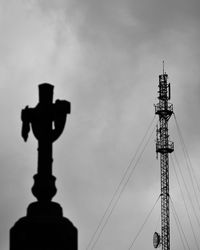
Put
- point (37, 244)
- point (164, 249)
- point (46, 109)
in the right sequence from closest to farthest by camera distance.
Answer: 1. point (37, 244)
2. point (46, 109)
3. point (164, 249)

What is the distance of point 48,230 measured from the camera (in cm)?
906

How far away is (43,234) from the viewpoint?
29.8 ft

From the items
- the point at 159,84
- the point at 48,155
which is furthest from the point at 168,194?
the point at 48,155

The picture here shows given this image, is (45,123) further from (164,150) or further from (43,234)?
(164,150)

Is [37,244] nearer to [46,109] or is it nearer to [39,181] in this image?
[39,181]

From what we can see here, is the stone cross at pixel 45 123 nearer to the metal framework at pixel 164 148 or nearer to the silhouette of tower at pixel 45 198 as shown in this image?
the silhouette of tower at pixel 45 198

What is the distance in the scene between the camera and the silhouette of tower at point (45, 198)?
9.06 metres

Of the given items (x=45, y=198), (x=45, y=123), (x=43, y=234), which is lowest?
(x=43, y=234)

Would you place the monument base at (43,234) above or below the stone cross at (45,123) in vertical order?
below

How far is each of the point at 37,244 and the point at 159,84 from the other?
46.2 meters

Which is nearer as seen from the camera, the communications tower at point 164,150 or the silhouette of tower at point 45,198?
the silhouette of tower at point 45,198

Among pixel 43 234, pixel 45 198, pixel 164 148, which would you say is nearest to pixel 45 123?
pixel 45 198

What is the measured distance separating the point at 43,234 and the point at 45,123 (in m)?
1.59

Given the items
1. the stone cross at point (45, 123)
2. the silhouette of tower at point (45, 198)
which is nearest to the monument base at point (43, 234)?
the silhouette of tower at point (45, 198)
